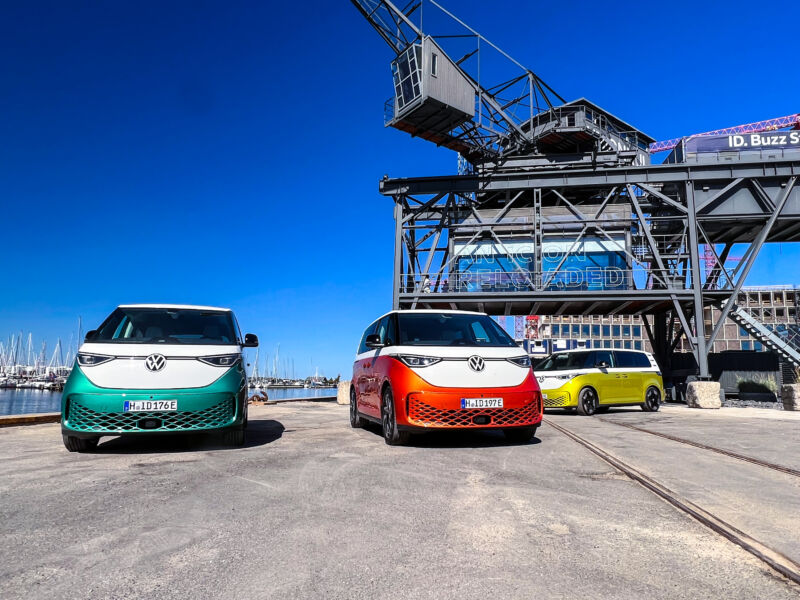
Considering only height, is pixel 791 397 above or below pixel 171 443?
below

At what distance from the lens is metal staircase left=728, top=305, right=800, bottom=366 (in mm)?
24516

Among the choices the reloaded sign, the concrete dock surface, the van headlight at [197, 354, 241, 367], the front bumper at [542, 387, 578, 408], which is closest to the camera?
the concrete dock surface

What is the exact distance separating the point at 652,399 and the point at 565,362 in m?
3.09

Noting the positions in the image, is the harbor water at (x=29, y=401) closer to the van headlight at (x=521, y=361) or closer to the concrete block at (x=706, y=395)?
the concrete block at (x=706, y=395)

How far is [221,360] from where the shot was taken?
6402 mm

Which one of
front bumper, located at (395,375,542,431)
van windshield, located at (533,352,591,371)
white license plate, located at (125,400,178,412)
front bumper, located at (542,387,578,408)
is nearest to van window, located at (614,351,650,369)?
van windshield, located at (533,352,591,371)

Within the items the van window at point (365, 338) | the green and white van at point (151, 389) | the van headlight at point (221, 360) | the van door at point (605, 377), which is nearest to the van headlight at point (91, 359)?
the green and white van at point (151, 389)

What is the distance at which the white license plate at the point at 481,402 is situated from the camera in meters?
6.43

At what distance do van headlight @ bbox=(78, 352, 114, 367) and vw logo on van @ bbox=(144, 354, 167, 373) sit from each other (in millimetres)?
387

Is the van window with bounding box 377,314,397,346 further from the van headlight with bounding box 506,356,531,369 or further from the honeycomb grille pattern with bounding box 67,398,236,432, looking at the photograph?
the honeycomb grille pattern with bounding box 67,398,236,432

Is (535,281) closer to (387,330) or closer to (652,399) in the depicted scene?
(652,399)

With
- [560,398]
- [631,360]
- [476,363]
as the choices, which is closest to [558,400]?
[560,398]

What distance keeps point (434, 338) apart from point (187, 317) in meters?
3.35

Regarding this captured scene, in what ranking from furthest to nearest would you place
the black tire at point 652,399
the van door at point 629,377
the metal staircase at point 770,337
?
1. the metal staircase at point 770,337
2. the black tire at point 652,399
3. the van door at point 629,377
